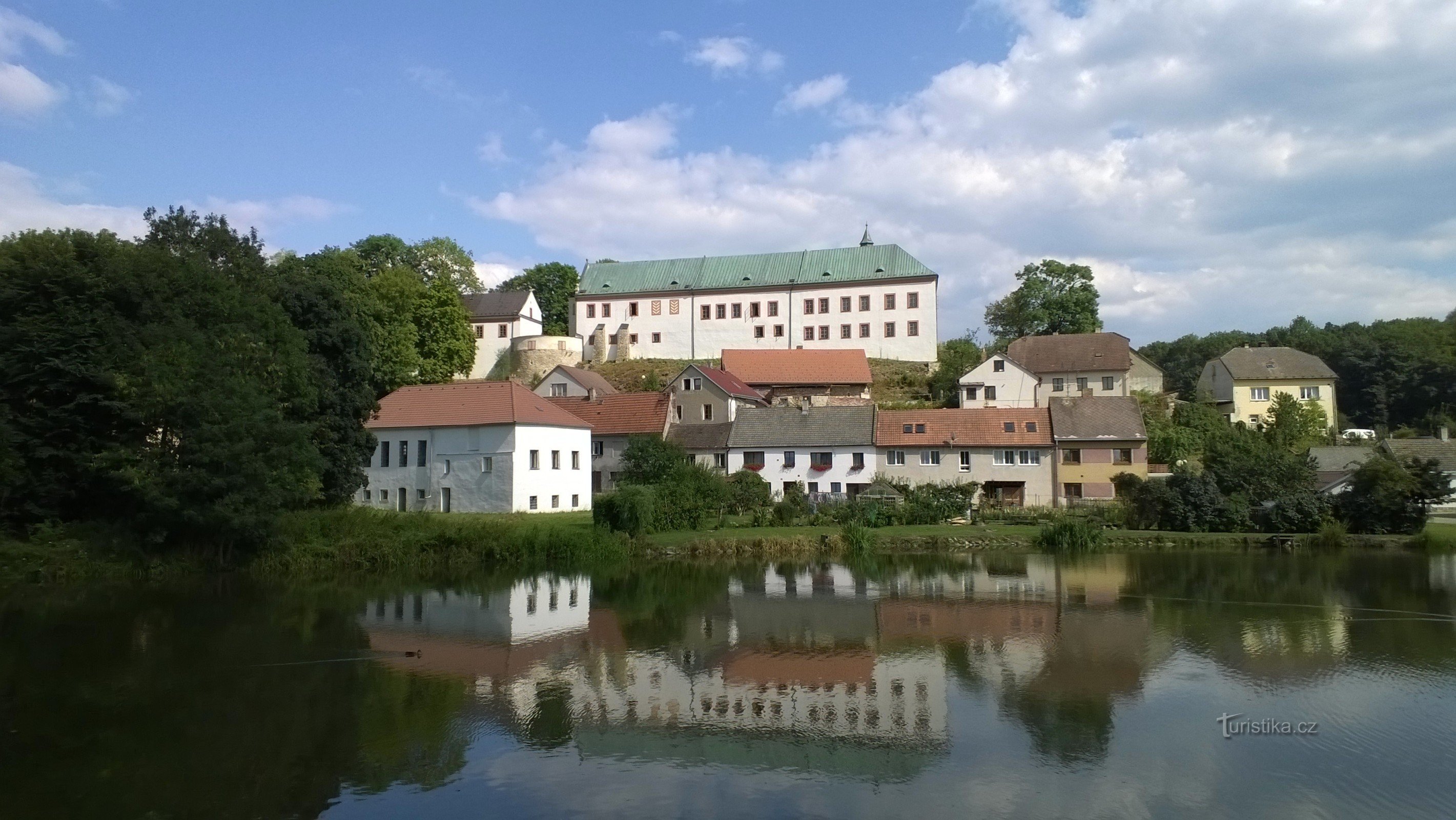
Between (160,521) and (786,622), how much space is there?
67.2 feet

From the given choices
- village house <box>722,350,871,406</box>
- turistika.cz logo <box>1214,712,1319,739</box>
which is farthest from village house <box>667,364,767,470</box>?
turistika.cz logo <box>1214,712,1319,739</box>

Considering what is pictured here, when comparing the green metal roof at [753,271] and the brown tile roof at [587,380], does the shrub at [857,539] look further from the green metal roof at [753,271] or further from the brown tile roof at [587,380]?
the green metal roof at [753,271]

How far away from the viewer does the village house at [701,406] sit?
50.6 metres

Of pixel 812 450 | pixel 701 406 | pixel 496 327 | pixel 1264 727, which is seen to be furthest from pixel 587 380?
pixel 1264 727

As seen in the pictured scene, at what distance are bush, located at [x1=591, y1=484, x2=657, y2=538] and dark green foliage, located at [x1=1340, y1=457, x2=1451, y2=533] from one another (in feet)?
87.2

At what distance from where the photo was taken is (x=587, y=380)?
58875 mm

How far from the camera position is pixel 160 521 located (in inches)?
1172

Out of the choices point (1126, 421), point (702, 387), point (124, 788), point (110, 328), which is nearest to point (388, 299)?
point (702, 387)

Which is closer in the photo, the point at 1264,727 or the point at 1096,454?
the point at 1264,727

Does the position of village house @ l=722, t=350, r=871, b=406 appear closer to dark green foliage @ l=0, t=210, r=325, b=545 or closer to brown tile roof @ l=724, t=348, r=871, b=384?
brown tile roof @ l=724, t=348, r=871, b=384

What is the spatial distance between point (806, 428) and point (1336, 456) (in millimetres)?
27706

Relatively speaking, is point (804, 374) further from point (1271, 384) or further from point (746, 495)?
point (1271, 384)

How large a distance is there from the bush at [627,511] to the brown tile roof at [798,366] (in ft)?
89.0

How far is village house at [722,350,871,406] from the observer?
61.6 metres
